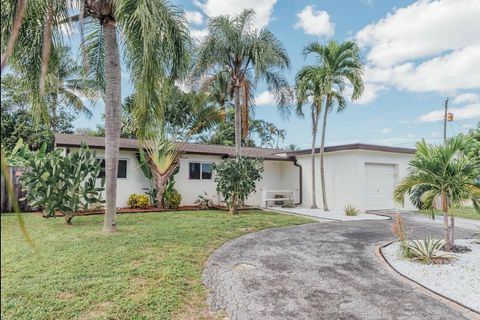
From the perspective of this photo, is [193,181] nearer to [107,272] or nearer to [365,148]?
[365,148]

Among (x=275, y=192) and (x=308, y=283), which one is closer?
(x=308, y=283)

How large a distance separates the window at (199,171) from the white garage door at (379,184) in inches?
304

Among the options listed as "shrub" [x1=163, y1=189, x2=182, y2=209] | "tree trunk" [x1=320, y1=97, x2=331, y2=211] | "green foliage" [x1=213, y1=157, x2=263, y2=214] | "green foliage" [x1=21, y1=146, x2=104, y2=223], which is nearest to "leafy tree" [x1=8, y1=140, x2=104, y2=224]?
"green foliage" [x1=21, y1=146, x2=104, y2=223]

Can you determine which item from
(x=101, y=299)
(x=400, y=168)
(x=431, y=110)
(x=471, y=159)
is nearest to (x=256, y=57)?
(x=471, y=159)

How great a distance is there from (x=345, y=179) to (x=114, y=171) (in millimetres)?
10845

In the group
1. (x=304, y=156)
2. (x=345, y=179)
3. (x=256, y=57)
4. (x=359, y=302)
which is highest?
(x=256, y=57)

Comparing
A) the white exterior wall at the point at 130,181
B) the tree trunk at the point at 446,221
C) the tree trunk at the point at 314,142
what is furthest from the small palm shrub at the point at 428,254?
the white exterior wall at the point at 130,181

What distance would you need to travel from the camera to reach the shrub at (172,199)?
13516mm

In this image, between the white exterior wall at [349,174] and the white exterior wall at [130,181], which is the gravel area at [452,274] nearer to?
the white exterior wall at [349,174]

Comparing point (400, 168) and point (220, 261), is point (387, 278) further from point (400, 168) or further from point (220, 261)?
point (400, 168)

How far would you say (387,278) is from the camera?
5.38m

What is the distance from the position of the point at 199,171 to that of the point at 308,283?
35.5ft

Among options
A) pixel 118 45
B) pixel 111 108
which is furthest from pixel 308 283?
pixel 118 45

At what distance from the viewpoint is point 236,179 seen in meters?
12.0
